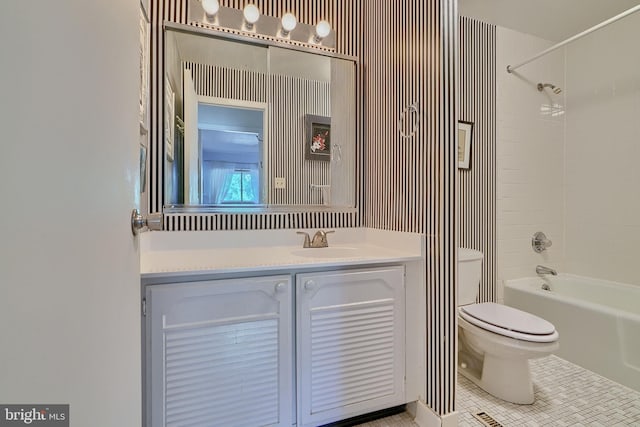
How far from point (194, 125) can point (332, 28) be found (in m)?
1.09

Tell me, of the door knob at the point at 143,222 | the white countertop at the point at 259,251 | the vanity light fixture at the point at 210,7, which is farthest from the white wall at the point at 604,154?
the door knob at the point at 143,222

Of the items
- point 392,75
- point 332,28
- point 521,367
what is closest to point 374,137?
point 392,75

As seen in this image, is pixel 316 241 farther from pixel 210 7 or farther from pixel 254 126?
pixel 210 7

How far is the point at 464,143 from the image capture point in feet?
7.34

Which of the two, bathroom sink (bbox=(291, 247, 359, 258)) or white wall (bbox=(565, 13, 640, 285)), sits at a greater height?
white wall (bbox=(565, 13, 640, 285))

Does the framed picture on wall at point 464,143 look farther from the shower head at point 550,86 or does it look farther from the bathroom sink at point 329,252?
the bathroom sink at point 329,252

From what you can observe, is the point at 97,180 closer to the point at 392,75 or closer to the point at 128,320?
the point at 128,320

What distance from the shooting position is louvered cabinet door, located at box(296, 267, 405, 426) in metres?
1.34

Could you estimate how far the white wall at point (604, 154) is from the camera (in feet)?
7.41

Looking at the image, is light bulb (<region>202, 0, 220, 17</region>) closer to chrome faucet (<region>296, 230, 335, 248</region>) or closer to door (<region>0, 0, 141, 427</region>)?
door (<region>0, 0, 141, 427</region>)

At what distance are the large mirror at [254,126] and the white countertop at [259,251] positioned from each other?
169 mm

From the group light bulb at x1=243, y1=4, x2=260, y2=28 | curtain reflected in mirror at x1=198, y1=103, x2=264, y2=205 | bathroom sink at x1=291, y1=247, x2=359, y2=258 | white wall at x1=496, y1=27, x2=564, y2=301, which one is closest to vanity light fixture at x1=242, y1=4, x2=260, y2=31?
light bulb at x1=243, y1=4, x2=260, y2=28

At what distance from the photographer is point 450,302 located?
1.45 metres

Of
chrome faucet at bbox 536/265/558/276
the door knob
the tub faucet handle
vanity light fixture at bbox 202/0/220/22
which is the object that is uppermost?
vanity light fixture at bbox 202/0/220/22
